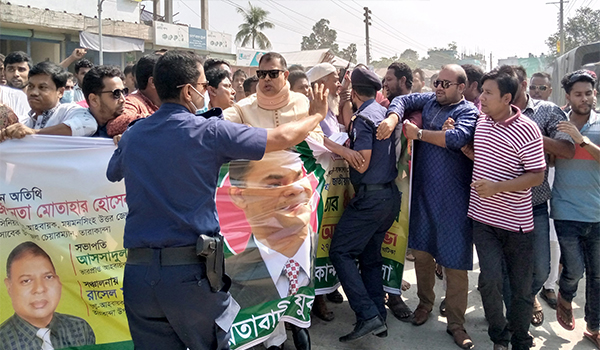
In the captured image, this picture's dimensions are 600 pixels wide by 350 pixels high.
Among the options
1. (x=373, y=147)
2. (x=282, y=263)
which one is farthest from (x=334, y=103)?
(x=282, y=263)

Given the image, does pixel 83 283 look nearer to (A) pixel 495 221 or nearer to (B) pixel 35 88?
(B) pixel 35 88

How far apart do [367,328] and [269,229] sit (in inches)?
42.4

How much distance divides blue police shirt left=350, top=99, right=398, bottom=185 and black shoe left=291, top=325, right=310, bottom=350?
4.11ft

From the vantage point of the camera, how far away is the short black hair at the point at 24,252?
3.13 metres

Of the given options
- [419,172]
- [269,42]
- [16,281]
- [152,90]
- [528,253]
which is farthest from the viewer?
[269,42]

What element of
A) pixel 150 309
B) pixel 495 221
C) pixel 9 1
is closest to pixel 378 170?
pixel 495 221

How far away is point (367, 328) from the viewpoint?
12.1 ft

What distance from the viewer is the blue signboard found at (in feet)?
87.4

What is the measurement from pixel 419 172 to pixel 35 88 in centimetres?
302

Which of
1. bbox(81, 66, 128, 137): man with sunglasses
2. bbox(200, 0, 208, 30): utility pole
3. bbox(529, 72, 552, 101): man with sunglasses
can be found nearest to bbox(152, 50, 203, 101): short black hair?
bbox(81, 66, 128, 137): man with sunglasses

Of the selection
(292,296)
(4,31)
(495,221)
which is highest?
(4,31)

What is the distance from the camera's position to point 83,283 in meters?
Result: 3.24

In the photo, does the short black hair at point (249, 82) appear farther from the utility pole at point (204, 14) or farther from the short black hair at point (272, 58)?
the utility pole at point (204, 14)

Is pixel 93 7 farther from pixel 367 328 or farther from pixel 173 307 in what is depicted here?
pixel 173 307
